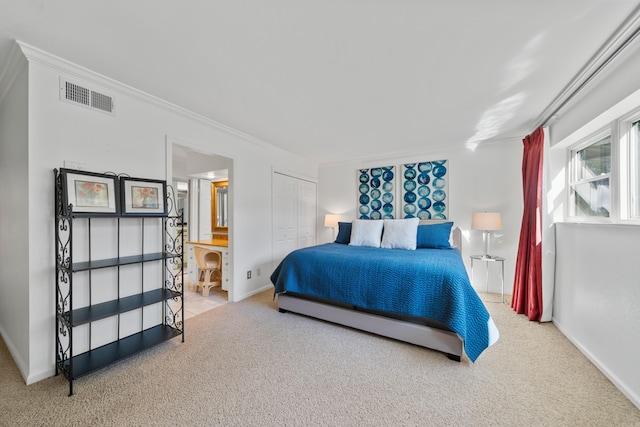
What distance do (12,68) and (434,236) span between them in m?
4.52

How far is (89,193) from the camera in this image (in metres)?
1.88

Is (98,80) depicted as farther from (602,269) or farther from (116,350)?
(602,269)

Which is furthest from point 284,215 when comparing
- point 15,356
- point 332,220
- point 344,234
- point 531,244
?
point 531,244

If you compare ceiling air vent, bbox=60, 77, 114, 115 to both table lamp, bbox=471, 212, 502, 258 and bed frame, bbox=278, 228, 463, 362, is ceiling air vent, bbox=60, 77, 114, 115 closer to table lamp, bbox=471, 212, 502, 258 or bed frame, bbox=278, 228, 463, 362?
bed frame, bbox=278, 228, 463, 362

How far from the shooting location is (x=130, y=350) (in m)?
1.98

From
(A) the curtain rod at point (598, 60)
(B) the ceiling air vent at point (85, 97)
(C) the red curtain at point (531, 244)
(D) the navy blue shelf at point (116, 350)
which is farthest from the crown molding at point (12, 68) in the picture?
(C) the red curtain at point (531, 244)

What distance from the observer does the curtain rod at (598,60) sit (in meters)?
1.43

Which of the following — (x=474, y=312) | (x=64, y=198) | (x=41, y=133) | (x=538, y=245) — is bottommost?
(x=474, y=312)

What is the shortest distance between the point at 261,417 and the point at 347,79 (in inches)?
97.3

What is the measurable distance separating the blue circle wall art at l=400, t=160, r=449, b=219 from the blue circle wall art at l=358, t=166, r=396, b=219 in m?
0.21

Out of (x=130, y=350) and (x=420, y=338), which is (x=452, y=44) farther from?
(x=130, y=350)

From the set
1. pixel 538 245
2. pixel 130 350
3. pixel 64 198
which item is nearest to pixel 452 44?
pixel 538 245

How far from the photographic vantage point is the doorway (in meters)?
3.32

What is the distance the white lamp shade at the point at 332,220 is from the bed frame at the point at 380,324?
193 centimetres
